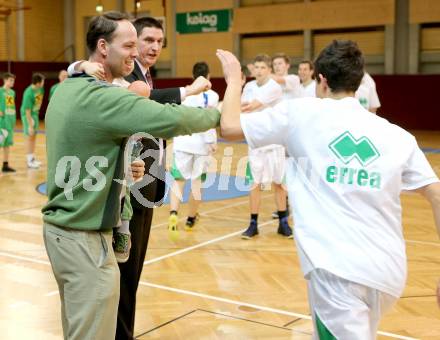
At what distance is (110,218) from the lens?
8.71ft

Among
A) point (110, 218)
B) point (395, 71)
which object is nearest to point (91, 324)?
point (110, 218)

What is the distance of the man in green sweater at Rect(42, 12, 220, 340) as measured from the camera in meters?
2.49

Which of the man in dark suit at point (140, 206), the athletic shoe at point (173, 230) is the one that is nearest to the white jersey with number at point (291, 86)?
the athletic shoe at point (173, 230)

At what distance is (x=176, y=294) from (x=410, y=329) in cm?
187

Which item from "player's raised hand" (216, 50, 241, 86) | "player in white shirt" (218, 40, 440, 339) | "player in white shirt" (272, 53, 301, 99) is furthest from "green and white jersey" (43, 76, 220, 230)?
"player in white shirt" (272, 53, 301, 99)

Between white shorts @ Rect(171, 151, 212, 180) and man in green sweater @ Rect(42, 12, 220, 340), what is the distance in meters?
4.77

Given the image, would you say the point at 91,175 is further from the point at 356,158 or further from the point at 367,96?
the point at 367,96

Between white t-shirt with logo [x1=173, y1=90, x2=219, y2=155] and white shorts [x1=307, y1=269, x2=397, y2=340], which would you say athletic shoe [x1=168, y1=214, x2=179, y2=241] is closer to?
white t-shirt with logo [x1=173, y1=90, x2=219, y2=155]

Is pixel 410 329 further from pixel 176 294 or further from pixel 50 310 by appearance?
pixel 50 310

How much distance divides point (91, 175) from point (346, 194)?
104 cm

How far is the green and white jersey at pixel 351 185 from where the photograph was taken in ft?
7.61

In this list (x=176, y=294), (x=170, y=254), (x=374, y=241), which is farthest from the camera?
(x=170, y=254)

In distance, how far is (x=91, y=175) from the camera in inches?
101

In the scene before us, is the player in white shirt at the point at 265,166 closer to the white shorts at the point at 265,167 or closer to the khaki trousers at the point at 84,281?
the white shorts at the point at 265,167
